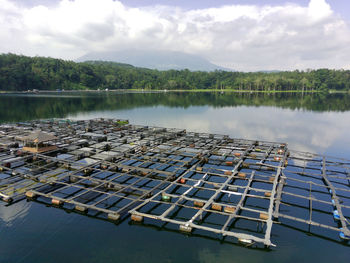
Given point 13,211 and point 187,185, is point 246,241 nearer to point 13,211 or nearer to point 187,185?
point 187,185

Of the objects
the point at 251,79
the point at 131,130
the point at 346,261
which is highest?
the point at 251,79

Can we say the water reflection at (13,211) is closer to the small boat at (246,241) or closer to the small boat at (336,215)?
the small boat at (246,241)

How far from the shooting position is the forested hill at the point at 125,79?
4525 inches

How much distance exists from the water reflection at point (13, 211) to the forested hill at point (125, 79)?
4535 inches

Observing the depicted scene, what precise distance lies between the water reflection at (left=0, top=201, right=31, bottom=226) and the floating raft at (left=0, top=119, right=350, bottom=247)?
537 millimetres

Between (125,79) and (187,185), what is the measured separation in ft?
492

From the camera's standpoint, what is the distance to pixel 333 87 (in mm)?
153125

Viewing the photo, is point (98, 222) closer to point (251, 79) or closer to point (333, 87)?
point (251, 79)

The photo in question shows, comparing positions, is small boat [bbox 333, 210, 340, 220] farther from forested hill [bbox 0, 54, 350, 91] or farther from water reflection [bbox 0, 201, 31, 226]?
forested hill [bbox 0, 54, 350, 91]

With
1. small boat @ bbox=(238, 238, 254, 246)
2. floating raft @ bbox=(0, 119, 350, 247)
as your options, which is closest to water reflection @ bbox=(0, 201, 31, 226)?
floating raft @ bbox=(0, 119, 350, 247)

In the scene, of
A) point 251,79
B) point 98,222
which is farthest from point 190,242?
point 251,79

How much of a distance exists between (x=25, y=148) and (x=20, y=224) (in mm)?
12045

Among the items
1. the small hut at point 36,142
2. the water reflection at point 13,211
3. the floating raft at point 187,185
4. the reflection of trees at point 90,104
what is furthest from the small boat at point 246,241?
the reflection of trees at point 90,104

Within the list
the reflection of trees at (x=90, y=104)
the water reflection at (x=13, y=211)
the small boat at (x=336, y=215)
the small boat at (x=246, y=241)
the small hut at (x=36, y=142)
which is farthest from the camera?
the reflection of trees at (x=90, y=104)
